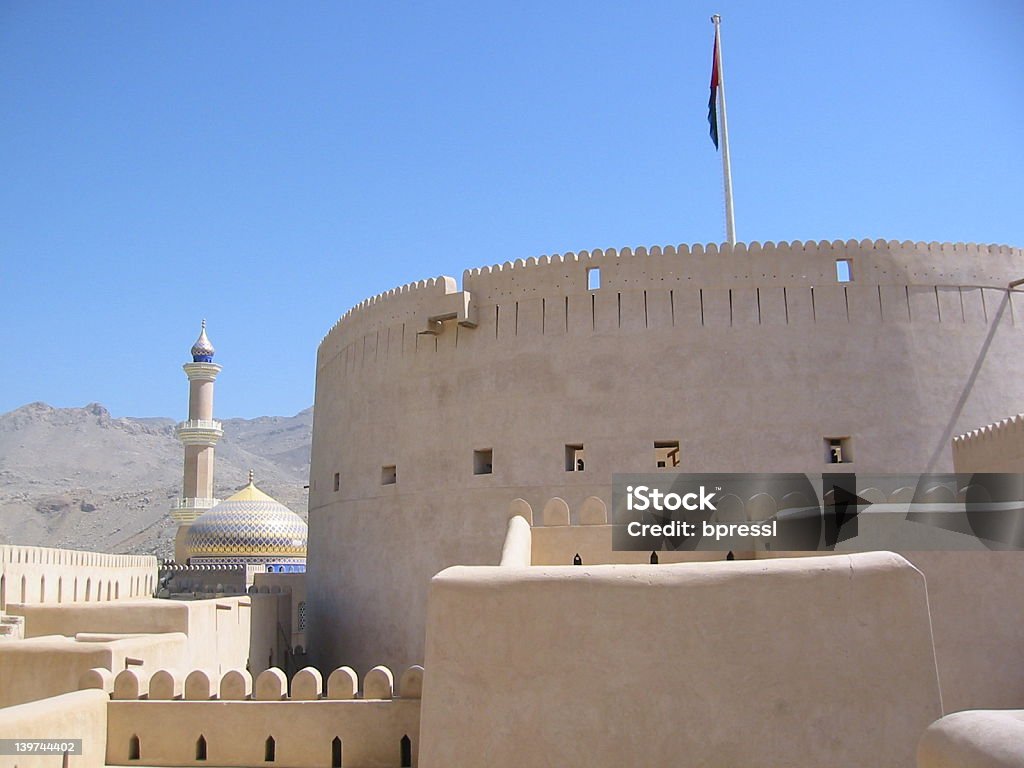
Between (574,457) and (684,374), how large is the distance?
6.13 ft

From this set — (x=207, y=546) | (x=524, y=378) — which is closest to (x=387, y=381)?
(x=524, y=378)

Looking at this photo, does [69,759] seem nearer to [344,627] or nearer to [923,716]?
[923,716]

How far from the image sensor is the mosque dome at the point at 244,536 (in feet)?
92.6

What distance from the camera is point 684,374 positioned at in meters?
13.6

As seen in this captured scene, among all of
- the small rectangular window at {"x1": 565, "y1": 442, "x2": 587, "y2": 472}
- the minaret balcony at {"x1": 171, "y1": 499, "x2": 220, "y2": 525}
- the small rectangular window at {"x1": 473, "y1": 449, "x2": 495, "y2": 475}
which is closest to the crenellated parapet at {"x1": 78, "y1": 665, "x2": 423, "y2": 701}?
the small rectangular window at {"x1": 565, "y1": 442, "x2": 587, "y2": 472}

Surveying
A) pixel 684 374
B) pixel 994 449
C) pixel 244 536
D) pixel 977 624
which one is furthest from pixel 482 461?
pixel 244 536

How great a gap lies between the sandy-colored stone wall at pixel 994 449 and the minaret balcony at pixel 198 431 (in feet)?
80.7

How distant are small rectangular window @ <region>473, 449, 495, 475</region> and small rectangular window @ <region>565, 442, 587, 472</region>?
1182 millimetres

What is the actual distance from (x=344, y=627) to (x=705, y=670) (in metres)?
11.5

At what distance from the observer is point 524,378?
14.3 metres

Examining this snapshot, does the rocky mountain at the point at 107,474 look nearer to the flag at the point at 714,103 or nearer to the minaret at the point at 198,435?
the minaret at the point at 198,435

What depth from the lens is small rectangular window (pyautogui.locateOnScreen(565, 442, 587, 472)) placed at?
13.9 m

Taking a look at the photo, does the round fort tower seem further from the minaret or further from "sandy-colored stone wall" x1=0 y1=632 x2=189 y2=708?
the minaret

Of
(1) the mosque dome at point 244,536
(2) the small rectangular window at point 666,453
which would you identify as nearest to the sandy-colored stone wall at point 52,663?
(2) the small rectangular window at point 666,453
